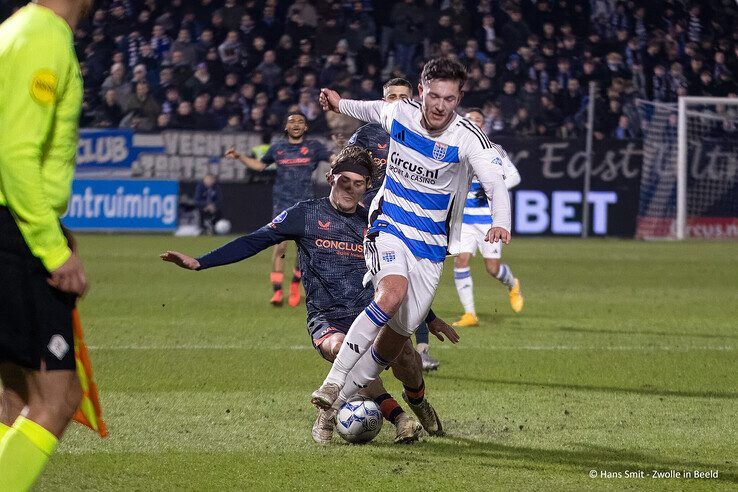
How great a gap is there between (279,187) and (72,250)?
10365 mm

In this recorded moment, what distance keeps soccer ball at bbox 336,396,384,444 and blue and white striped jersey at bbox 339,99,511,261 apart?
2.85ft

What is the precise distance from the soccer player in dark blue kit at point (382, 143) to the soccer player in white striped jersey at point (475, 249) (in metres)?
2.64

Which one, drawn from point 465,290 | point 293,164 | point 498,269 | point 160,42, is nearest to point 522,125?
point 160,42

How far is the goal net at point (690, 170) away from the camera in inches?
969

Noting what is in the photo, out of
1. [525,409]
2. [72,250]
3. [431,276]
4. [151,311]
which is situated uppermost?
[72,250]

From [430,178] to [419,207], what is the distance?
167 millimetres

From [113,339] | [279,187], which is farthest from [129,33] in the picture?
[113,339]

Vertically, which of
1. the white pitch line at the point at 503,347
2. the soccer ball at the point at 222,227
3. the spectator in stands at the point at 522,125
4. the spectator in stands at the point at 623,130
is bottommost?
the soccer ball at the point at 222,227

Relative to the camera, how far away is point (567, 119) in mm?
25297

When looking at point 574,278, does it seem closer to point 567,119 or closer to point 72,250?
point 567,119

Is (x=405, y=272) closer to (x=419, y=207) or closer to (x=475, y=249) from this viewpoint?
(x=419, y=207)

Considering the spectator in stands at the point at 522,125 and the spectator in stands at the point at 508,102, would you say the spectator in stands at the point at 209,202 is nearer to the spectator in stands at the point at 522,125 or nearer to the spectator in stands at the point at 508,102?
the spectator in stands at the point at 508,102

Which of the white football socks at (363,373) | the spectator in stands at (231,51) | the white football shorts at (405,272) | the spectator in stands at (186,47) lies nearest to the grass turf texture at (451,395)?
the white football socks at (363,373)

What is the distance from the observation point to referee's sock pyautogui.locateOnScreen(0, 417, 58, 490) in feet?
11.9
